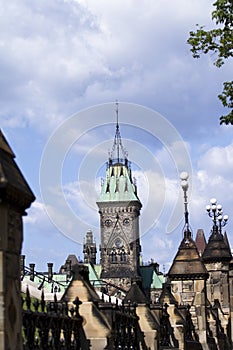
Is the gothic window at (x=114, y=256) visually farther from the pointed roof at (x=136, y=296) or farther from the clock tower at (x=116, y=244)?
the pointed roof at (x=136, y=296)

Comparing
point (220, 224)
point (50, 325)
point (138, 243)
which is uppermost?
point (138, 243)

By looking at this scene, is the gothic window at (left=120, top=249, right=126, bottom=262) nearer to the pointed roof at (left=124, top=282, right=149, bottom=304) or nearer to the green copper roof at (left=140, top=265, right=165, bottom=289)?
the green copper roof at (left=140, top=265, right=165, bottom=289)

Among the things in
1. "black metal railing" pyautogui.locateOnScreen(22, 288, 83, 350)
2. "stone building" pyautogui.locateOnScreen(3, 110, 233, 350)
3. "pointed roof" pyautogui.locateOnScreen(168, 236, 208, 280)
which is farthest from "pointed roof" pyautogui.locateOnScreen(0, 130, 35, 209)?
"pointed roof" pyautogui.locateOnScreen(168, 236, 208, 280)

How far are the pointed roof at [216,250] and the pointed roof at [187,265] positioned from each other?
532cm

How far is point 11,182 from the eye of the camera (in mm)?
7562

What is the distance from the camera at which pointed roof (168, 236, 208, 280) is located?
2477 centimetres

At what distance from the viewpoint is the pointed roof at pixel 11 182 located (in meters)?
7.47

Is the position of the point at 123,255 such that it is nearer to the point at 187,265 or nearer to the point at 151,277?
the point at 151,277

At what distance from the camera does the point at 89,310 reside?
13.1m

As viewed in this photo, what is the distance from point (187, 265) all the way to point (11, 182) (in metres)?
17.9

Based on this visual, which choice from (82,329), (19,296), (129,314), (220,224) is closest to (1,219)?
(19,296)

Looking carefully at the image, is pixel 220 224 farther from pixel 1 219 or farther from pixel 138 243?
pixel 138 243

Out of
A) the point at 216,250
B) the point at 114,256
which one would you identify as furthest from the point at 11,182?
the point at 114,256

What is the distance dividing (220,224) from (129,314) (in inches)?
625
